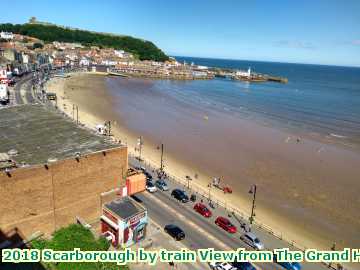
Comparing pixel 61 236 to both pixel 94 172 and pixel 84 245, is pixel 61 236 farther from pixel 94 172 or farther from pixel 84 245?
pixel 94 172

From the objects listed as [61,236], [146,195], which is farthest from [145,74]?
[61,236]

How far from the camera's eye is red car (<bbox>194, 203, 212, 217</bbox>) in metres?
29.6

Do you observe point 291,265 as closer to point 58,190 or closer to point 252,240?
point 252,240

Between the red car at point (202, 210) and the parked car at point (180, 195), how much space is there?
1702mm

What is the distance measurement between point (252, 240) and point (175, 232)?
6632 mm

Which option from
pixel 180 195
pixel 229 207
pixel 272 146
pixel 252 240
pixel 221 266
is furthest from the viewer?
pixel 272 146

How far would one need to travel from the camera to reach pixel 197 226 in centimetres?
2756

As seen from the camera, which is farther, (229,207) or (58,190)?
(229,207)

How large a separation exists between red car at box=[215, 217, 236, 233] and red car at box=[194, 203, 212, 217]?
132cm

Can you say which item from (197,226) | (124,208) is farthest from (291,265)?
(124,208)

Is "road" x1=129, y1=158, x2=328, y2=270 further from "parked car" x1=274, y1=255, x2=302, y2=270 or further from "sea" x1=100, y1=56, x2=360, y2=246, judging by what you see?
"sea" x1=100, y1=56, x2=360, y2=246

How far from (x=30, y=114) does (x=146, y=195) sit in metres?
15.8

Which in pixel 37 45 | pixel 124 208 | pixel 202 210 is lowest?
pixel 202 210

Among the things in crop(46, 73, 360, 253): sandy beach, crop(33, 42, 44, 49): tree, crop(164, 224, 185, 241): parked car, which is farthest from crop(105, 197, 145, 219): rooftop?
crop(33, 42, 44, 49): tree
